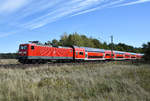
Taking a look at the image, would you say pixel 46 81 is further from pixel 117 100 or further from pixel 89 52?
pixel 89 52

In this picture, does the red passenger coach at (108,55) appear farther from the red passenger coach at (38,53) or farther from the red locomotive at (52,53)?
the red passenger coach at (38,53)

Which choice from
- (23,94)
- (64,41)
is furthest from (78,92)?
(64,41)

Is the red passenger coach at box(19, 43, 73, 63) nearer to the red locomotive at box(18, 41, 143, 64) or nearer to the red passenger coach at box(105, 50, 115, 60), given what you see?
the red locomotive at box(18, 41, 143, 64)

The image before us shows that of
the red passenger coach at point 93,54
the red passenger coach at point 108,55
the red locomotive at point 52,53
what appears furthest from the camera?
the red passenger coach at point 108,55

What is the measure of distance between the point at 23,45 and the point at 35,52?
77.8 inches

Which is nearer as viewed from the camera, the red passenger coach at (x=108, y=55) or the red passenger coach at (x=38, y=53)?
the red passenger coach at (x=38, y=53)

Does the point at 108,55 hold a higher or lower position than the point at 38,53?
lower

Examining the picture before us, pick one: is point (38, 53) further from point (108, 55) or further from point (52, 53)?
point (108, 55)

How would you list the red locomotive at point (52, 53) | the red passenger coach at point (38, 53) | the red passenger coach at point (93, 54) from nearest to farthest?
the red passenger coach at point (38, 53)
the red locomotive at point (52, 53)
the red passenger coach at point (93, 54)

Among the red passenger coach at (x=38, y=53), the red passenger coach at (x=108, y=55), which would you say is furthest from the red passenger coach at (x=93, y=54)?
the red passenger coach at (x=38, y=53)

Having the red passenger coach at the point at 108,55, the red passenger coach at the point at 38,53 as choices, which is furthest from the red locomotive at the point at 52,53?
the red passenger coach at the point at 108,55

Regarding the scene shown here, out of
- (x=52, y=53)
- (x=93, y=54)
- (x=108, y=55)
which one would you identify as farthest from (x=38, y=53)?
(x=108, y=55)

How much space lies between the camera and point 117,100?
5.13 meters

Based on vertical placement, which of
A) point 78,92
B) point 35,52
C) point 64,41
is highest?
point 64,41
